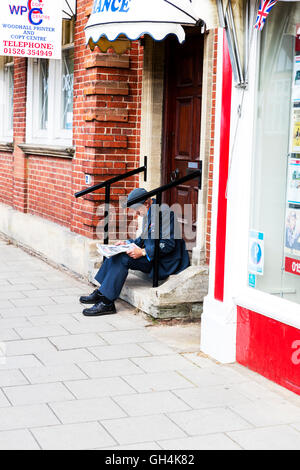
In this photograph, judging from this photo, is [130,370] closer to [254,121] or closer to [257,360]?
[257,360]

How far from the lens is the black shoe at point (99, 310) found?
7.08 m

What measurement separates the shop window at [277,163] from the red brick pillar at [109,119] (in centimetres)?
320

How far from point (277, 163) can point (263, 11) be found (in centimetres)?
111

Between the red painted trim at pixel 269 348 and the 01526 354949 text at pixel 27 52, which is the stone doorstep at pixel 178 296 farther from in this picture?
the 01526 354949 text at pixel 27 52

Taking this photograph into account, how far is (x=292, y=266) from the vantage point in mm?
5242

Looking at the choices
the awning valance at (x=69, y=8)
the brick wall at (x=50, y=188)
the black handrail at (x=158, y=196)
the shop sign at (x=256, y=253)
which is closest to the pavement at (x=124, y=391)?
the black handrail at (x=158, y=196)

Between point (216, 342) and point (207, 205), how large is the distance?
5.38ft

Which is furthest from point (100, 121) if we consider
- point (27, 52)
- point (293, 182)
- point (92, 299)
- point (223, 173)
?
point (293, 182)

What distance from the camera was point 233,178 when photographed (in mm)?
5535

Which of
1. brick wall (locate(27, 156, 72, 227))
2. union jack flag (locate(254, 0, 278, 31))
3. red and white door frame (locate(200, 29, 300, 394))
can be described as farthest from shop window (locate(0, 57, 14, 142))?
union jack flag (locate(254, 0, 278, 31))

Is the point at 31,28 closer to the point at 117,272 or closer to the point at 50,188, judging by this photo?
the point at 50,188

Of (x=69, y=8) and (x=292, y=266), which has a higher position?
(x=69, y=8)

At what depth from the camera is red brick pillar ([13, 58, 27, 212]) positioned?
11258 millimetres
